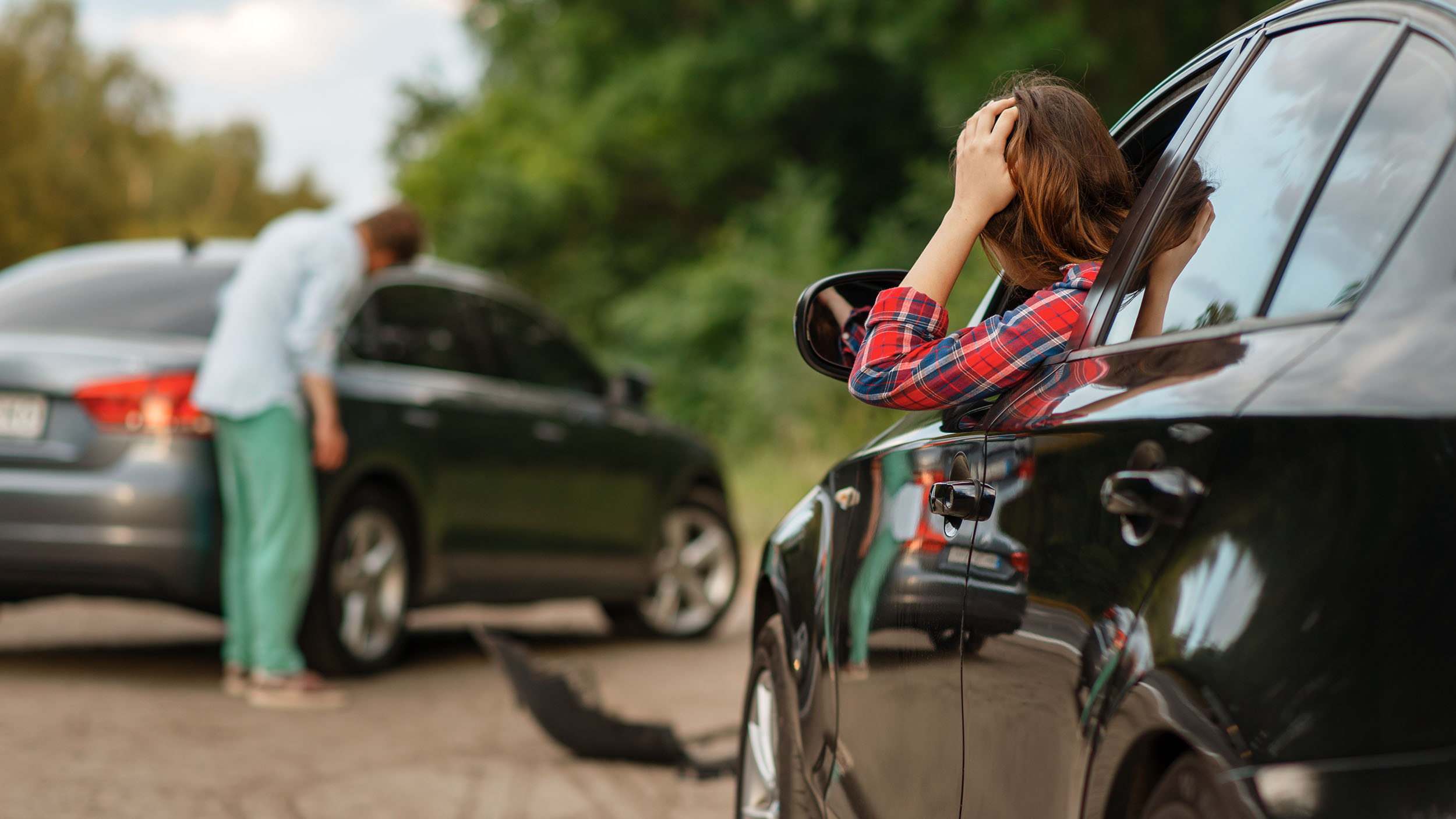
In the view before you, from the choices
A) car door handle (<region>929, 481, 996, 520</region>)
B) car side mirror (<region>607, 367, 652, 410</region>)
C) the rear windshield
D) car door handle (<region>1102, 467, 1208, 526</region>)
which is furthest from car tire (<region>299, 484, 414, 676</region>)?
car door handle (<region>1102, 467, 1208, 526</region>)

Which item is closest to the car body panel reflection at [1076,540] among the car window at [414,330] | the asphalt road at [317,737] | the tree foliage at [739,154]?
the asphalt road at [317,737]

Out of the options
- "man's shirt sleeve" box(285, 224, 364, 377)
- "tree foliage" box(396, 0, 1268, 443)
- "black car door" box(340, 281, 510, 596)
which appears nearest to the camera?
"man's shirt sleeve" box(285, 224, 364, 377)

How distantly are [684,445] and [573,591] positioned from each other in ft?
4.22

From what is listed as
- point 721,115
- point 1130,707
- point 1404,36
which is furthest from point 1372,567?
point 721,115

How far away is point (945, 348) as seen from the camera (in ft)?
8.62

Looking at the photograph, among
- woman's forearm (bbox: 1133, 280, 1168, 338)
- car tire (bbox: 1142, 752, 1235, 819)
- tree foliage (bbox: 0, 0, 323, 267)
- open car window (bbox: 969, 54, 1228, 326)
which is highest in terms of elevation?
tree foliage (bbox: 0, 0, 323, 267)

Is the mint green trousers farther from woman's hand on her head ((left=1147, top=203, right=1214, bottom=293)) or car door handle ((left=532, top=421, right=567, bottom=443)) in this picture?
woman's hand on her head ((left=1147, top=203, right=1214, bottom=293))

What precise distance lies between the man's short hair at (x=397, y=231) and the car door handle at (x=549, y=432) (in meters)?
1.21

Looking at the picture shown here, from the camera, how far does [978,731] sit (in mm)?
2301

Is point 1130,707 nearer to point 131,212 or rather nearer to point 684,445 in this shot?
point 684,445

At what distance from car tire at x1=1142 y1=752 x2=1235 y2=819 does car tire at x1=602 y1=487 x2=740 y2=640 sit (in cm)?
728

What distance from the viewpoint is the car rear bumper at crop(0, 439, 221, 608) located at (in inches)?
249

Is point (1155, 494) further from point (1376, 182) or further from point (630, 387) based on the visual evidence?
point (630, 387)

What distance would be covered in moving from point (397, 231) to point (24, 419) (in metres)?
1.66
